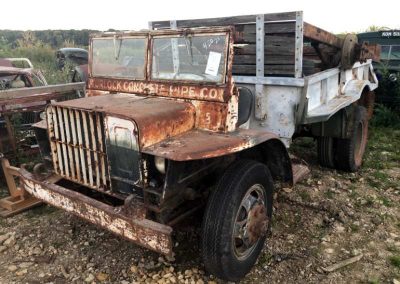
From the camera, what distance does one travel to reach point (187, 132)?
3.16 metres

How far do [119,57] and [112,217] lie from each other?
1.75m

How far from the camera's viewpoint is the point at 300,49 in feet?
12.2

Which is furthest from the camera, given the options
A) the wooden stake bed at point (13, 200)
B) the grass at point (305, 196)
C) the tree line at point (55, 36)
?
the tree line at point (55, 36)

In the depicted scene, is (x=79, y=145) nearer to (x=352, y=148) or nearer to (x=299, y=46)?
(x=299, y=46)

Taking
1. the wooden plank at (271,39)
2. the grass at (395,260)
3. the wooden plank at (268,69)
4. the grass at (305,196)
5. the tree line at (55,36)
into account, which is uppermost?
the tree line at (55,36)

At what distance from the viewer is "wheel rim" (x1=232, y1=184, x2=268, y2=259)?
303 cm

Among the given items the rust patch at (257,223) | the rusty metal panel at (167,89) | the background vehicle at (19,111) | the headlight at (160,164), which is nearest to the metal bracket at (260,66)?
the rusty metal panel at (167,89)

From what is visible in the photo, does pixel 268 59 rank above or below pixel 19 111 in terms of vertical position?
above

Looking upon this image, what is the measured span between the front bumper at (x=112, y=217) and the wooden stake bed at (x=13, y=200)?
3.07 ft

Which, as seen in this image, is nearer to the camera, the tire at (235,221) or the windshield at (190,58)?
the tire at (235,221)

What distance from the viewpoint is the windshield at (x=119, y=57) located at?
3.60 metres

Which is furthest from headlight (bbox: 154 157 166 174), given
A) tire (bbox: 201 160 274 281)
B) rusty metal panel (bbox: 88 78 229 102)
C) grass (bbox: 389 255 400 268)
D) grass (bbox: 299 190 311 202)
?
grass (bbox: 299 190 311 202)

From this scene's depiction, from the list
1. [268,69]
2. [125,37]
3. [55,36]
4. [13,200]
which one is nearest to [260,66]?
[268,69]

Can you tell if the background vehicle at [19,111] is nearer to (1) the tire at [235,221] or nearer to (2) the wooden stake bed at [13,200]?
(2) the wooden stake bed at [13,200]
